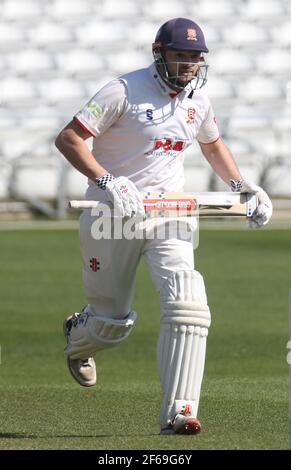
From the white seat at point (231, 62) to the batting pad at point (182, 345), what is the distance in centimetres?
1705

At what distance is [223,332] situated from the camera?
31.2ft

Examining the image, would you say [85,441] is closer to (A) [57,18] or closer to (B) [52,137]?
(B) [52,137]

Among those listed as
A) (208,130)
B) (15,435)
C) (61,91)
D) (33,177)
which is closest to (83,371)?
(15,435)

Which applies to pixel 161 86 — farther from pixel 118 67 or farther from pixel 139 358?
pixel 118 67

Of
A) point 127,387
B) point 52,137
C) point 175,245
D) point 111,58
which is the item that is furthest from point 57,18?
point 175,245

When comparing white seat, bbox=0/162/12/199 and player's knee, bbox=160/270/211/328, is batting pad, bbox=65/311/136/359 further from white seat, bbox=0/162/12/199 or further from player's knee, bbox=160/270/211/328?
white seat, bbox=0/162/12/199

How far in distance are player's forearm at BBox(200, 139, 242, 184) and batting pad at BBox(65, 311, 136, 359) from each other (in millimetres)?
799

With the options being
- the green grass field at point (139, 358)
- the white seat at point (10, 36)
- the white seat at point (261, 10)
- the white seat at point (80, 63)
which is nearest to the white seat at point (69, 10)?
the white seat at point (10, 36)

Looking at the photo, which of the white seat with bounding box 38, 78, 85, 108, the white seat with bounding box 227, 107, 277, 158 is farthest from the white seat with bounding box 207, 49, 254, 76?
the white seat with bounding box 38, 78, 85, 108

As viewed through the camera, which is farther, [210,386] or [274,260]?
[274,260]

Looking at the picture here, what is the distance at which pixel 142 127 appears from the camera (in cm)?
512

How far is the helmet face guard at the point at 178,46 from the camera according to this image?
5051mm

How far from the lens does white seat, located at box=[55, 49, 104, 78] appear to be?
2133 cm

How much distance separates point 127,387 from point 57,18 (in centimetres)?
1652
